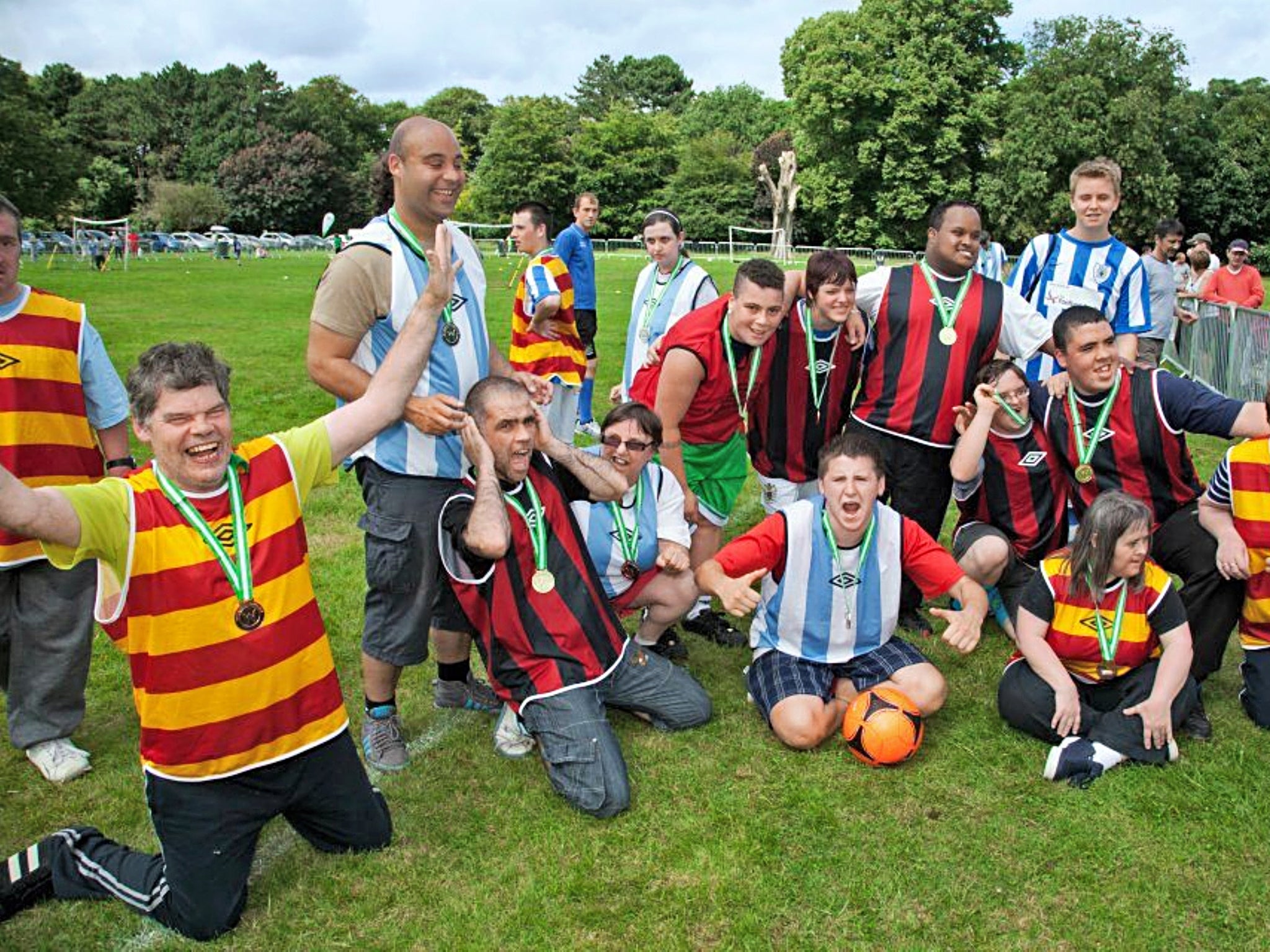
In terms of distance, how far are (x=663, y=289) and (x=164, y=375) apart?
5.79m

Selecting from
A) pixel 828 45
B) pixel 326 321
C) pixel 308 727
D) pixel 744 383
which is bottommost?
pixel 308 727

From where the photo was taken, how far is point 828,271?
509 centimetres

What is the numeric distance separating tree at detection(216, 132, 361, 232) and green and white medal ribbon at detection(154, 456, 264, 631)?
77276 mm

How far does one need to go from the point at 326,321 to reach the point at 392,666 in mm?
1484

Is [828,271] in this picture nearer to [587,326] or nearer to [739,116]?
[587,326]

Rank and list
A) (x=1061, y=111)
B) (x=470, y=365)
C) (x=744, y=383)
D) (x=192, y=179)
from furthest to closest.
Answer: (x=192, y=179) → (x=1061, y=111) → (x=744, y=383) → (x=470, y=365)

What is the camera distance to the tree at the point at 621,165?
68875 mm

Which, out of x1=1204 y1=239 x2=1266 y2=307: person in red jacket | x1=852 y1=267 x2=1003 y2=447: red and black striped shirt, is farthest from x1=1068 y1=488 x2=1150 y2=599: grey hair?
x1=1204 y1=239 x2=1266 y2=307: person in red jacket

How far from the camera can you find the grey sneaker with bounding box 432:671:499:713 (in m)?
4.75

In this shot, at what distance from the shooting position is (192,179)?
8056 cm

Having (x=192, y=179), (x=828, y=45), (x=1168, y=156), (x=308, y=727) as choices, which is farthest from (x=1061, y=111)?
(x=192, y=179)

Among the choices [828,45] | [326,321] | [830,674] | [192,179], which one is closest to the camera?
[326,321]

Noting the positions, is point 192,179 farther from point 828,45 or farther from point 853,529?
point 853,529

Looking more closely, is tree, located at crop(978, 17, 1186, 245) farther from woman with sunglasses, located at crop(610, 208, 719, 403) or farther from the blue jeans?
the blue jeans
